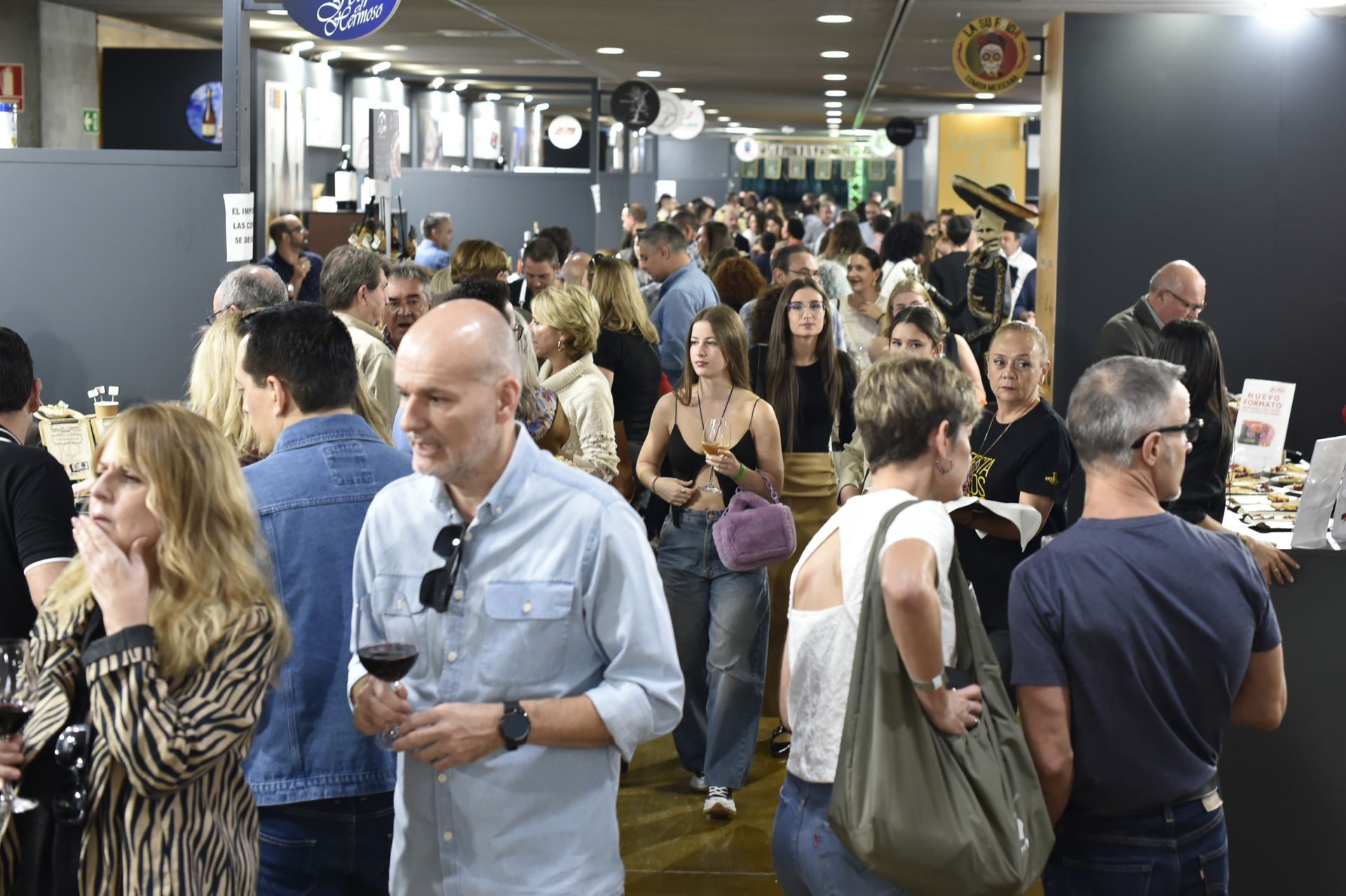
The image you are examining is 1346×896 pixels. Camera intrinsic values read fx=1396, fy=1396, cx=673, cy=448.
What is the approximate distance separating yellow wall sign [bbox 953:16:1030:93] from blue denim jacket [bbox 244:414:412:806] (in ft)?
26.8

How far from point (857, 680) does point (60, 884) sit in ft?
4.16

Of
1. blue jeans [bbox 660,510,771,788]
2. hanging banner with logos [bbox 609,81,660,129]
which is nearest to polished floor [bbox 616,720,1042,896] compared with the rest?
blue jeans [bbox 660,510,771,788]

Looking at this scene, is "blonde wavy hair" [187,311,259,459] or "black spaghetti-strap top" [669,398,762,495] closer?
"blonde wavy hair" [187,311,259,459]

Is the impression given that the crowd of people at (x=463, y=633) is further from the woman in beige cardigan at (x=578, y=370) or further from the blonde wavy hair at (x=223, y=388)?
the woman in beige cardigan at (x=578, y=370)

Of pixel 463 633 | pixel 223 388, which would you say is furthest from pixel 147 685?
pixel 223 388

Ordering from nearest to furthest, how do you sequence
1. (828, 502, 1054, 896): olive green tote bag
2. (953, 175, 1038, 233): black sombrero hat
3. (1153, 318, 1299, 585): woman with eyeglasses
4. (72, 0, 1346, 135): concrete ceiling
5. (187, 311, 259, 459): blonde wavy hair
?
1. (828, 502, 1054, 896): olive green tote bag
2. (187, 311, 259, 459): blonde wavy hair
3. (1153, 318, 1299, 585): woman with eyeglasses
4. (953, 175, 1038, 233): black sombrero hat
5. (72, 0, 1346, 135): concrete ceiling

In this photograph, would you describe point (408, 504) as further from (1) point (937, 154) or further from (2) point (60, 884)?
(1) point (937, 154)

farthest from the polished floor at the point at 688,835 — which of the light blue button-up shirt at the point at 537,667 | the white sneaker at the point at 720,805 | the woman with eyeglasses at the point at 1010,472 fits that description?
the light blue button-up shirt at the point at 537,667

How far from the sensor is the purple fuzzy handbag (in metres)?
4.39

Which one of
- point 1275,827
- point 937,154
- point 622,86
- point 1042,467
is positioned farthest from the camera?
point 937,154

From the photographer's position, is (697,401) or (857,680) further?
(697,401)

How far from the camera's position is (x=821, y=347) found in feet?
17.6

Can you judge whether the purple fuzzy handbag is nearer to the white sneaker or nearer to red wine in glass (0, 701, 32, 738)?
the white sneaker

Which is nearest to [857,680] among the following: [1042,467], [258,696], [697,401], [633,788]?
[258,696]
